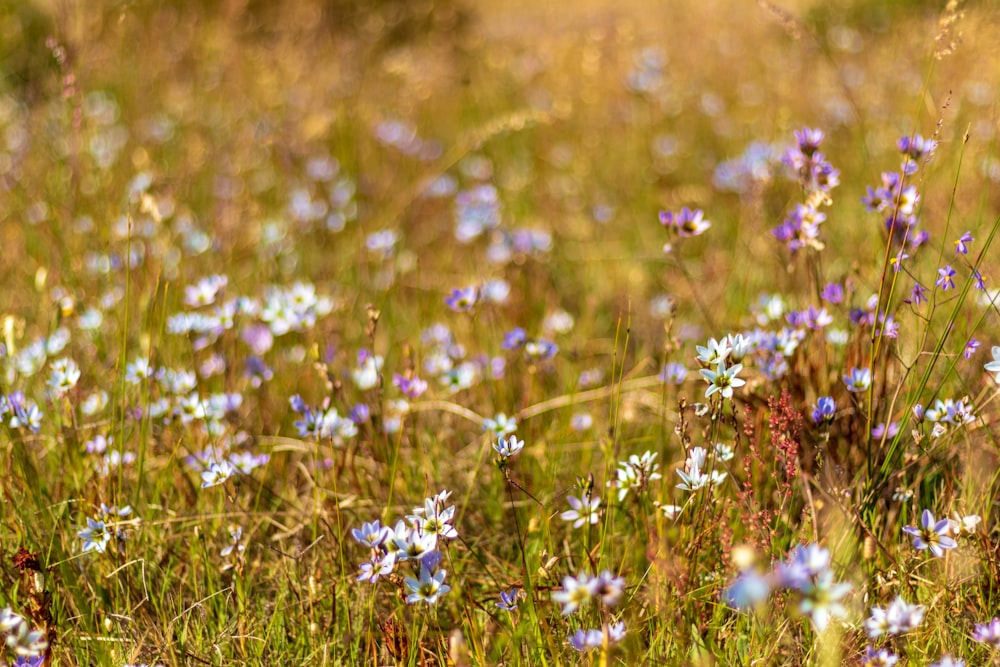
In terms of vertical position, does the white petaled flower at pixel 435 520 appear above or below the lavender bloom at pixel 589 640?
above

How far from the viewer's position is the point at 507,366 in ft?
9.25

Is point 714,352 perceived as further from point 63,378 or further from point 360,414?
point 63,378

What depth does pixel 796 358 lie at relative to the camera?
2.24 metres

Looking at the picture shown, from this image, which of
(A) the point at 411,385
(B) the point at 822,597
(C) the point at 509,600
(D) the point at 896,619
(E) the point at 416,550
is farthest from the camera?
(A) the point at 411,385

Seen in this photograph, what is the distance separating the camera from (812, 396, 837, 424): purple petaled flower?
182 cm

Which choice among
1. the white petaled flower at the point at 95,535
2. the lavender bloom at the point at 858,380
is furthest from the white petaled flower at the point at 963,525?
the white petaled flower at the point at 95,535

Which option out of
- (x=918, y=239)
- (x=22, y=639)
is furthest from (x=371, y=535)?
(x=918, y=239)

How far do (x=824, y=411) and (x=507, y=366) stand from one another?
119cm

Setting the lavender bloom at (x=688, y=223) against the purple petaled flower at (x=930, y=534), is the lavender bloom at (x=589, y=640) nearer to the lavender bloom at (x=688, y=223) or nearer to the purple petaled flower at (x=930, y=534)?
the purple petaled flower at (x=930, y=534)

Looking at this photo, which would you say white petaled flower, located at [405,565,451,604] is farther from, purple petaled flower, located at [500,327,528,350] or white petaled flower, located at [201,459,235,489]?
purple petaled flower, located at [500,327,528,350]

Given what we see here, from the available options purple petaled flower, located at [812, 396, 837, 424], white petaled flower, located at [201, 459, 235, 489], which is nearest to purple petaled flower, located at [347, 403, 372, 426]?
white petaled flower, located at [201, 459, 235, 489]

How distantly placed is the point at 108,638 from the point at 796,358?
1730 millimetres

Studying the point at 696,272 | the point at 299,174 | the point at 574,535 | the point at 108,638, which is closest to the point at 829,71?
the point at 696,272

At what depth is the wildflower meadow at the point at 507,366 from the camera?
1674 millimetres
